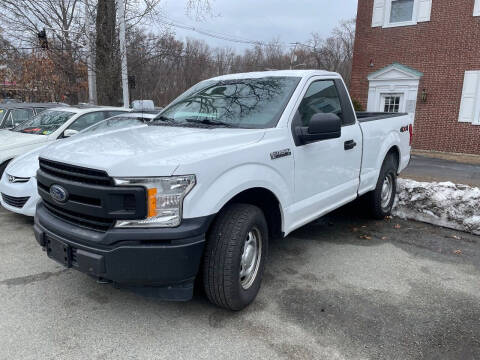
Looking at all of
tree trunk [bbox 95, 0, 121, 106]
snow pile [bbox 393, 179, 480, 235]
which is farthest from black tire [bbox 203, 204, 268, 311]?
tree trunk [bbox 95, 0, 121, 106]

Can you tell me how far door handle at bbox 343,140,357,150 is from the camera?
4.21 meters

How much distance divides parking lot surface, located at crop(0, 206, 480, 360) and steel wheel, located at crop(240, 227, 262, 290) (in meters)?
0.25

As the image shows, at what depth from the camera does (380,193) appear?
17.7 ft

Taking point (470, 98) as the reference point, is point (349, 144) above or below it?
below

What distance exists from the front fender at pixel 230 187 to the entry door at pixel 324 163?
33 cm

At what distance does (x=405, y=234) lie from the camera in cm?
517

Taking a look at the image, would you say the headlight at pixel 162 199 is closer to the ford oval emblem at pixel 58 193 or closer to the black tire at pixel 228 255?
the black tire at pixel 228 255

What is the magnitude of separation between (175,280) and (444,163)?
1194cm

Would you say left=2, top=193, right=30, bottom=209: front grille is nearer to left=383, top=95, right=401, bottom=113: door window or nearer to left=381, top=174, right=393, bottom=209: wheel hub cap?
left=381, top=174, right=393, bottom=209: wheel hub cap

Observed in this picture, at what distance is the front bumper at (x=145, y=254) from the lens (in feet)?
8.17

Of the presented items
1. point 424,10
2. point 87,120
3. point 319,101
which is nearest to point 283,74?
point 319,101

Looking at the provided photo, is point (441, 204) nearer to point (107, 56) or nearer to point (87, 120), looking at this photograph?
point (87, 120)

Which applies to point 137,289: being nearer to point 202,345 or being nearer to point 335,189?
point 202,345

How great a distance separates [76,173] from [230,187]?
1099mm
